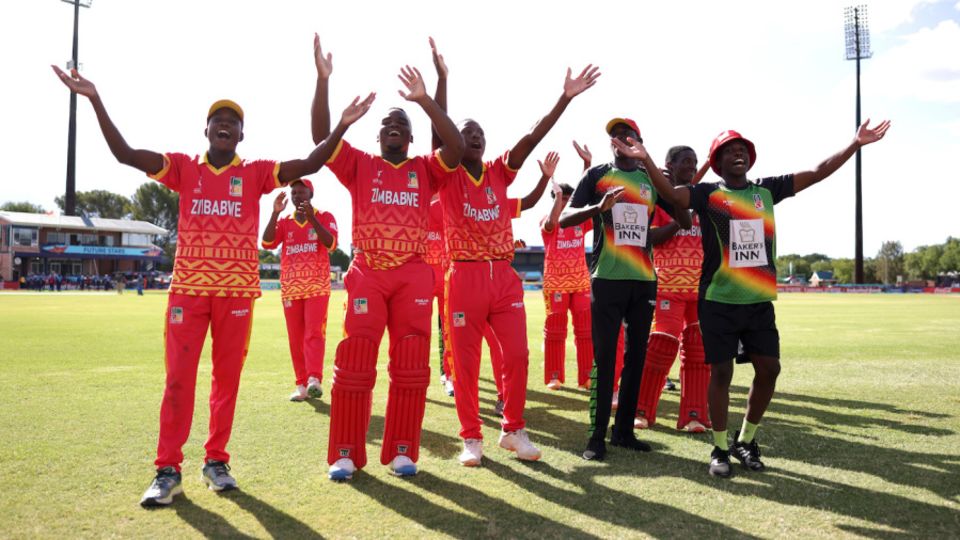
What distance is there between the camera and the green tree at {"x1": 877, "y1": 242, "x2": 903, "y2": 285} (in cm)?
9800

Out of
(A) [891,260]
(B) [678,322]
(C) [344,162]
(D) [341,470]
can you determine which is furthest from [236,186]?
(A) [891,260]

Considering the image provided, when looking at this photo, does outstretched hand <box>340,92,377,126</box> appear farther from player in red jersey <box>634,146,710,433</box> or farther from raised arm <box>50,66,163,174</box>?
player in red jersey <box>634,146,710,433</box>

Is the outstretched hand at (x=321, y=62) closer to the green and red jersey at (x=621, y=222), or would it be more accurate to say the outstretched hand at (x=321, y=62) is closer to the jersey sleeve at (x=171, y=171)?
the jersey sleeve at (x=171, y=171)

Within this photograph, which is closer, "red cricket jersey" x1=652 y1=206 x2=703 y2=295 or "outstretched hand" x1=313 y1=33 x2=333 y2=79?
"outstretched hand" x1=313 y1=33 x2=333 y2=79

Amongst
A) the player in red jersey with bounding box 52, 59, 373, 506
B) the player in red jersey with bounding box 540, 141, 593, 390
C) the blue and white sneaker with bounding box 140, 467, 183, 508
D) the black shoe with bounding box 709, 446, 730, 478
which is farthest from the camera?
the player in red jersey with bounding box 540, 141, 593, 390

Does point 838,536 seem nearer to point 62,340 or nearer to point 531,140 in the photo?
point 531,140

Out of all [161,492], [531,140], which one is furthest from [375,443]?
[531,140]

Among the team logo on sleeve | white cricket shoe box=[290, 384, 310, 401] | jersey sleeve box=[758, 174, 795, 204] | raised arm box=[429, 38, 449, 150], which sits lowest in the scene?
white cricket shoe box=[290, 384, 310, 401]

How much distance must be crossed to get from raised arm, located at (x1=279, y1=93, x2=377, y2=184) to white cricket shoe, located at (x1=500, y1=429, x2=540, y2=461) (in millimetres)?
2504

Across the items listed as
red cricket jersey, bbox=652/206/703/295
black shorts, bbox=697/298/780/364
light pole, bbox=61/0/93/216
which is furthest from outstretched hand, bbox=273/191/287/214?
light pole, bbox=61/0/93/216

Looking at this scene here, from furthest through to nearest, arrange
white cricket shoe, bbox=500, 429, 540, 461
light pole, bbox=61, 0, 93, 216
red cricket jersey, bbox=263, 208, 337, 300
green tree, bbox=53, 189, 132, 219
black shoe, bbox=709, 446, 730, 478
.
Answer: green tree, bbox=53, 189, 132, 219 → light pole, bbox=61, 0, 93, 216 → red cricket jersey, bbox=263, 208, 337, 300 → white cricket shoe, bbox=500, 429, 540, 461 → black shoe, bbox=709, 446, 730, 478

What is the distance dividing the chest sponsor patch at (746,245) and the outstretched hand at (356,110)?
9.32ft

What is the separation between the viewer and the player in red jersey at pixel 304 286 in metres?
7.75

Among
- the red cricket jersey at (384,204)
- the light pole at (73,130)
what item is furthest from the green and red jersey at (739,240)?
the light pole at (73,130)
